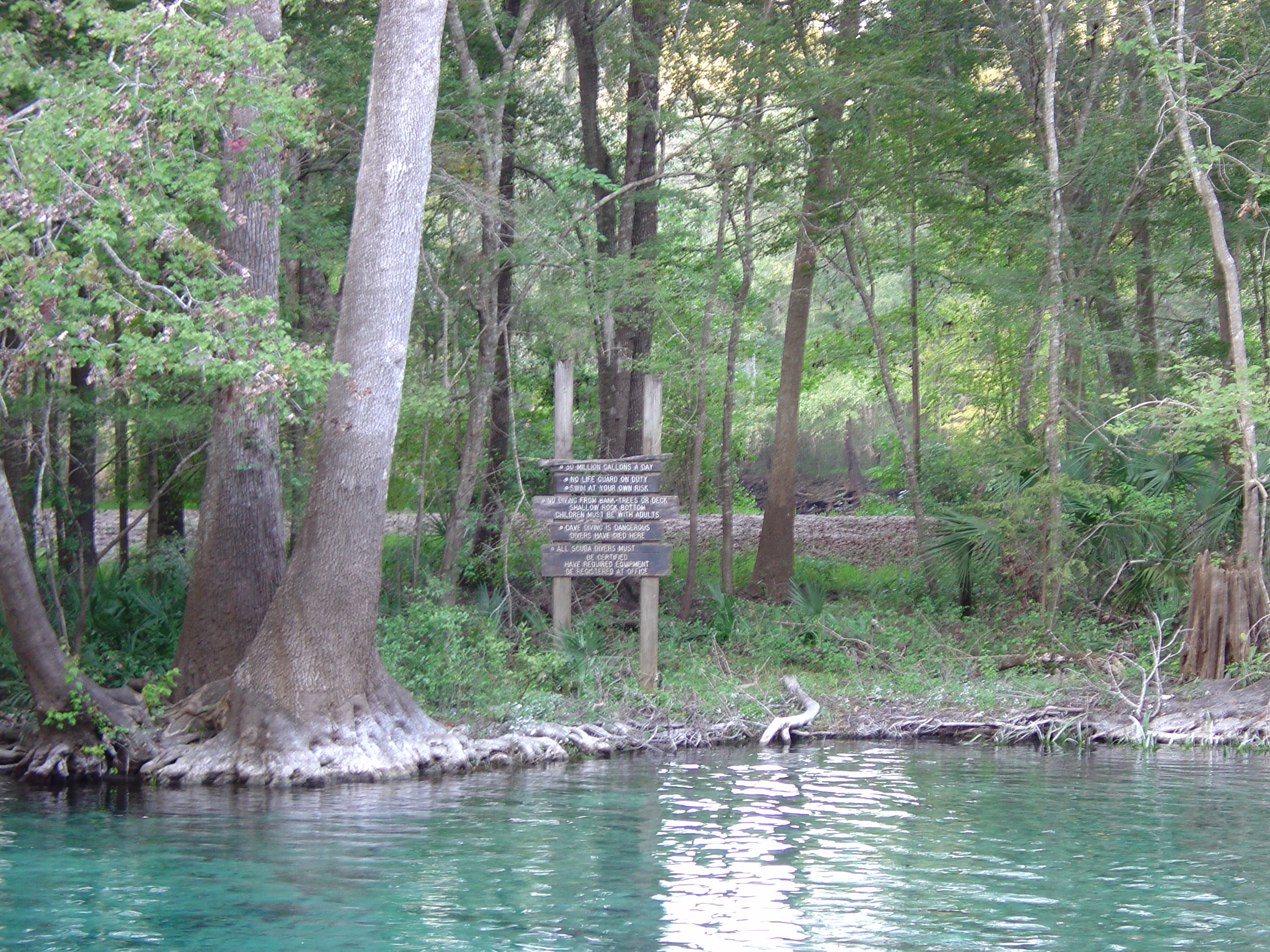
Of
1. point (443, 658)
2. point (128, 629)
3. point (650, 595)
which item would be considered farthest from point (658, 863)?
point (128, 629)

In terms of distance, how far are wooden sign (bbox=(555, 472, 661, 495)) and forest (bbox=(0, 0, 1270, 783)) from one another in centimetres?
148

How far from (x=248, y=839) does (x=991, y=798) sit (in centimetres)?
599

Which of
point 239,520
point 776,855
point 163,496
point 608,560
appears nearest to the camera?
point 776,855

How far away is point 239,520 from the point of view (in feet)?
41.5

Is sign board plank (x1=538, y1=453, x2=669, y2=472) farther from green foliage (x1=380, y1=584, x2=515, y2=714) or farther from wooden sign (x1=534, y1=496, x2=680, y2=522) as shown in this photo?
green foliage (x1=380, y1=584, x2=515, y2=714)

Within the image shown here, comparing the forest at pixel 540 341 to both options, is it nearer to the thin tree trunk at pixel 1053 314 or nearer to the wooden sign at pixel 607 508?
the thin tree trunk at pixel 1053 314

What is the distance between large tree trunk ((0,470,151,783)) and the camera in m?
11.0

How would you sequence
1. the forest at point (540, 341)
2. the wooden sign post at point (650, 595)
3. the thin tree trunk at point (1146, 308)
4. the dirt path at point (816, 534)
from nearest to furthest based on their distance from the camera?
the forest at point (540, 341)
the wooden sign post at point (650, 595)
the thin tree trunk at point (1146, 308)
the dirt path at point (816, 534)

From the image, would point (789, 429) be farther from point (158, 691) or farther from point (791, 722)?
point (158, 691)

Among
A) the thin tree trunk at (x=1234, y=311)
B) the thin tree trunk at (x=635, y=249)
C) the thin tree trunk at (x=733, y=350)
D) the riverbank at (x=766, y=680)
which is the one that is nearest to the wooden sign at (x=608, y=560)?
the riverbank at (x=766, y=680)

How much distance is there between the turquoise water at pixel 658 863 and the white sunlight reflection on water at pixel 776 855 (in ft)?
→ 0.08

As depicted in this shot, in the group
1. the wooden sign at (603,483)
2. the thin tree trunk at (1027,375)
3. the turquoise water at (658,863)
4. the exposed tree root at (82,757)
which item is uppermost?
the thin tree trunk at (1027,375)

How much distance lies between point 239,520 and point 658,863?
6.39 meters

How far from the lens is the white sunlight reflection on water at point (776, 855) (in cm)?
679
